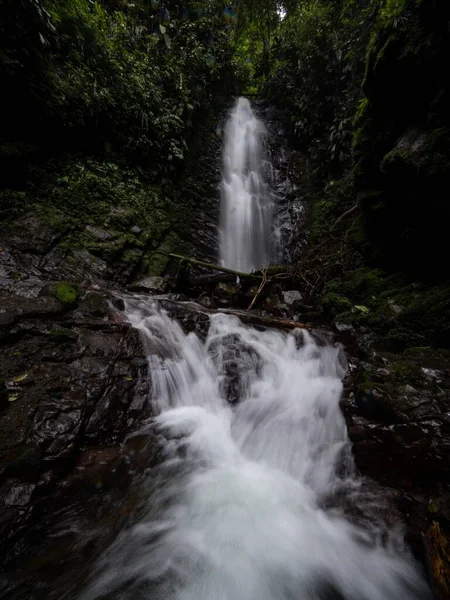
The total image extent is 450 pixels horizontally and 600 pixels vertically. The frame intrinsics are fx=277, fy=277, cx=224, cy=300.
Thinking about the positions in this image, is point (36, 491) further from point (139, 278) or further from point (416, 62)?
point (416, 62)

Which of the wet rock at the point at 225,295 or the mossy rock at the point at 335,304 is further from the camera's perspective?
the wet rock at the point at 225,295

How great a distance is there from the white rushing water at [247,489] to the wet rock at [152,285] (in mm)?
1496

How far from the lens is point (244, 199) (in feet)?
36.2

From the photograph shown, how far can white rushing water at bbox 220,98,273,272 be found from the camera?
10047 millimetres

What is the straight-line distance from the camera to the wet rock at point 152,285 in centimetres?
614

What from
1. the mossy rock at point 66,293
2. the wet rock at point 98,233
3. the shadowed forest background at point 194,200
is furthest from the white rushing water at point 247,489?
the wet rock at point 98,233

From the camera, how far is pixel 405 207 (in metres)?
4.94

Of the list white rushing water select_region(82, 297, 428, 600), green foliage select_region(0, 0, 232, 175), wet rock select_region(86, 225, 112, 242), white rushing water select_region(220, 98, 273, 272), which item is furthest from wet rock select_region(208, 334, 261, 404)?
green foliage select_region(0, 0, 232, 175)

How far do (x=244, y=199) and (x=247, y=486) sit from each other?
10161 millimetres

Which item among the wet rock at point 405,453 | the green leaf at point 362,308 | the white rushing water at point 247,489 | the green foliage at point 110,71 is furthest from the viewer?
the green foliage at point 110,71

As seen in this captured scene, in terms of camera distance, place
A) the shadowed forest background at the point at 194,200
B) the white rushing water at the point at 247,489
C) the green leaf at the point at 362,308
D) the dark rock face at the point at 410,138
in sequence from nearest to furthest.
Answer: the white rushing water at the point at 247,489, the shadowed forest background at the point at 194,200, the dark rock face at the point at 410,138, the green leaf at the point at 362,308

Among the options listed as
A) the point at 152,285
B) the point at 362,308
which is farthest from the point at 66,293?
the point at 362,308

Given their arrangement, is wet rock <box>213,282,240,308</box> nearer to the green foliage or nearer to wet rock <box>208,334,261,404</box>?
wet rock <box>208,334,261,404</box>

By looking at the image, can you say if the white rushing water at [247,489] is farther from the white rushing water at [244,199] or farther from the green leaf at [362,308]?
the white rushing water at [244,199]
